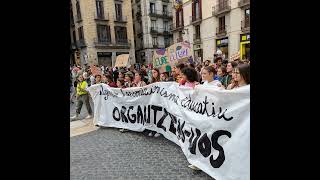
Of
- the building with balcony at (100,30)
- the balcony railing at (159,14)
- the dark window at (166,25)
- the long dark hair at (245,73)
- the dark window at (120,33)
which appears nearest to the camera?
the long dark hair at (245,73)

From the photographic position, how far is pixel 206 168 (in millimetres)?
3482

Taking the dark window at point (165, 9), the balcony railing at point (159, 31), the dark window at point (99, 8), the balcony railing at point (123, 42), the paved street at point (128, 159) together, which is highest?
the dark window at point (165, 9)

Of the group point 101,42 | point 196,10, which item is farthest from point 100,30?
point 196,10

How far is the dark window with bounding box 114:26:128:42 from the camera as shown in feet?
120

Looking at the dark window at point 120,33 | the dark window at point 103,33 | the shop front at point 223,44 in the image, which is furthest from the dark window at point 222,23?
the dark window at point 103,33

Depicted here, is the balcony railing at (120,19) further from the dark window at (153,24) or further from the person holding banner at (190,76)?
the person holding banner at (190,76)

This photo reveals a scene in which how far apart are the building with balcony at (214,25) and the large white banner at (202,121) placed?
→ 17625mm

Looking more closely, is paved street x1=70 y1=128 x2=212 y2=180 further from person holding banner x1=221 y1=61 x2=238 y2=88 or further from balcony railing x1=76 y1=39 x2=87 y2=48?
balcony railing x1=76 y1=39 x2=87 y2=48

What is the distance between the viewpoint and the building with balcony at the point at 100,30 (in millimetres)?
33594

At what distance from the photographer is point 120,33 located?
37125mm

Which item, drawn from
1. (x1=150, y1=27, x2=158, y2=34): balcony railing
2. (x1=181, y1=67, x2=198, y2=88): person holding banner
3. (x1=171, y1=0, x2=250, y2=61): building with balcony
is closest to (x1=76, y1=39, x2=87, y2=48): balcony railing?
(x1=150, y1=27, x2=158, y2=34): balcony railing
